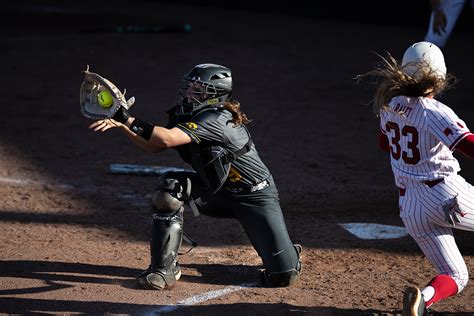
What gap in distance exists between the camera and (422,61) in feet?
15.3

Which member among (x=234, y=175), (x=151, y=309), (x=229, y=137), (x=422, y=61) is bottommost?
(x=151, y=309)

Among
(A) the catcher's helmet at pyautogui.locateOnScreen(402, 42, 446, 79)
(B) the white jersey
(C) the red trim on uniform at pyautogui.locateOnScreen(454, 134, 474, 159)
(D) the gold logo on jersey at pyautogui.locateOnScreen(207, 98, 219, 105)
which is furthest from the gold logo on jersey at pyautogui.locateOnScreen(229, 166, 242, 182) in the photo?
(C) the red trim on uniform at pyautogui.locateOnScreen(454, 134, 474, 159)

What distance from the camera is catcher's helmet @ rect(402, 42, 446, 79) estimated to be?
4629 millimetres

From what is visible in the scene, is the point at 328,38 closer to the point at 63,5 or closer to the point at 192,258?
the point at 63,5

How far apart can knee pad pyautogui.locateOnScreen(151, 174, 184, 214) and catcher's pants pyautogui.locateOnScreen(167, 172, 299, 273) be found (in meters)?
0.10

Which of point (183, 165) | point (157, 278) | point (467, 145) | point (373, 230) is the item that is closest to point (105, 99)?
point (157, 278)

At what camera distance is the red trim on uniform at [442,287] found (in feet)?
14.7

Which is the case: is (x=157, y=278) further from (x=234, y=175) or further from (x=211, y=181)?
(x=234, y=175)

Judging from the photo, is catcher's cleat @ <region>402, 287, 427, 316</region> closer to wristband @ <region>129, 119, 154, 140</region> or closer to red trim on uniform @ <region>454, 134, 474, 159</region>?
red trim on uniform @ <region>454, 134, 474, 159</region>

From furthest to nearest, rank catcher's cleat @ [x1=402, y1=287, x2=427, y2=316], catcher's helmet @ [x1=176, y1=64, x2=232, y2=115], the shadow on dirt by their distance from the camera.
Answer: catcher's helmet @ [x1=176, y1=64, x2=232, y2=115] → the shadow on dirt → catcher's cleat @ [x1=402, y1=287, x2=427, y2=316]

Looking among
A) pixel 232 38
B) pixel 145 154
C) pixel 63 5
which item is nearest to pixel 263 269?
pixel 145 154

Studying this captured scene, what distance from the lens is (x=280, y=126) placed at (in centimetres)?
978

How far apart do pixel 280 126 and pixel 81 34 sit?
717cm

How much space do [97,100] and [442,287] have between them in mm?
2283
